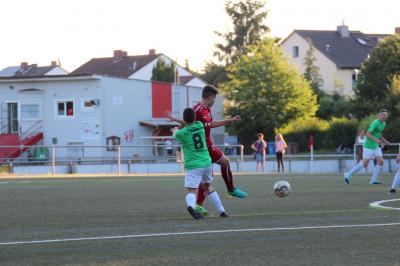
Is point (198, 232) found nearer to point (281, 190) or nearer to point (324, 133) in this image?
point (281, 190)

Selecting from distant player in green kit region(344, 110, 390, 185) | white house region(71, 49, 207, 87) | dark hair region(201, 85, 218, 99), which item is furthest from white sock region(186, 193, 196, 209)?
white house region(71, 49, 207, 87)

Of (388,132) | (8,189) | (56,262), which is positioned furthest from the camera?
(388,132)

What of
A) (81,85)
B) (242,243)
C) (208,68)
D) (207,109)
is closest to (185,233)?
(242,243)

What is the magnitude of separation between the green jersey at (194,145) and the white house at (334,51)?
79942mm

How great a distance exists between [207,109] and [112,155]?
31797mm

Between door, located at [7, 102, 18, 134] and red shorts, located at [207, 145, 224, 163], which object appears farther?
door, located at [7, 102, 18, 134]

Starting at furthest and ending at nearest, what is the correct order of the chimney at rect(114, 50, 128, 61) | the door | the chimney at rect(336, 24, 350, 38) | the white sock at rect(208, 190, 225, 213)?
the chimney at rect(336, 24, 350, 38)
the chimney at rect(114, 50, 128, 61)
the door
the white sock at rect(208, 190, 225, 213)

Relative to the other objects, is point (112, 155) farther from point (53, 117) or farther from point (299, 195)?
point (299, 195)

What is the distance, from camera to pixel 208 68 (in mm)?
104125

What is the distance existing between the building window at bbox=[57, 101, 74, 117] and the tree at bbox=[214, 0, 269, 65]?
38.6 meters

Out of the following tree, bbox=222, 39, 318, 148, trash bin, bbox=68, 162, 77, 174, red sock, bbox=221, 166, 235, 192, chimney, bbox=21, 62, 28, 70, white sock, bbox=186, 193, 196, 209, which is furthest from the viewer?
chimney, bbox=21, 62, 28, 70

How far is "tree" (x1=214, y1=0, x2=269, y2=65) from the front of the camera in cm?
9825

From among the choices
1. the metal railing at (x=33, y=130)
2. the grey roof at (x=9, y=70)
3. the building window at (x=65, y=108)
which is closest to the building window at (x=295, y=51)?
the grey roof at (x=9, y=70)

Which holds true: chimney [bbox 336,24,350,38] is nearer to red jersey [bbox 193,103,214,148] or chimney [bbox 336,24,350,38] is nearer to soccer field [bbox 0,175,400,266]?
soccer field [bbox 0,175,400,266]
